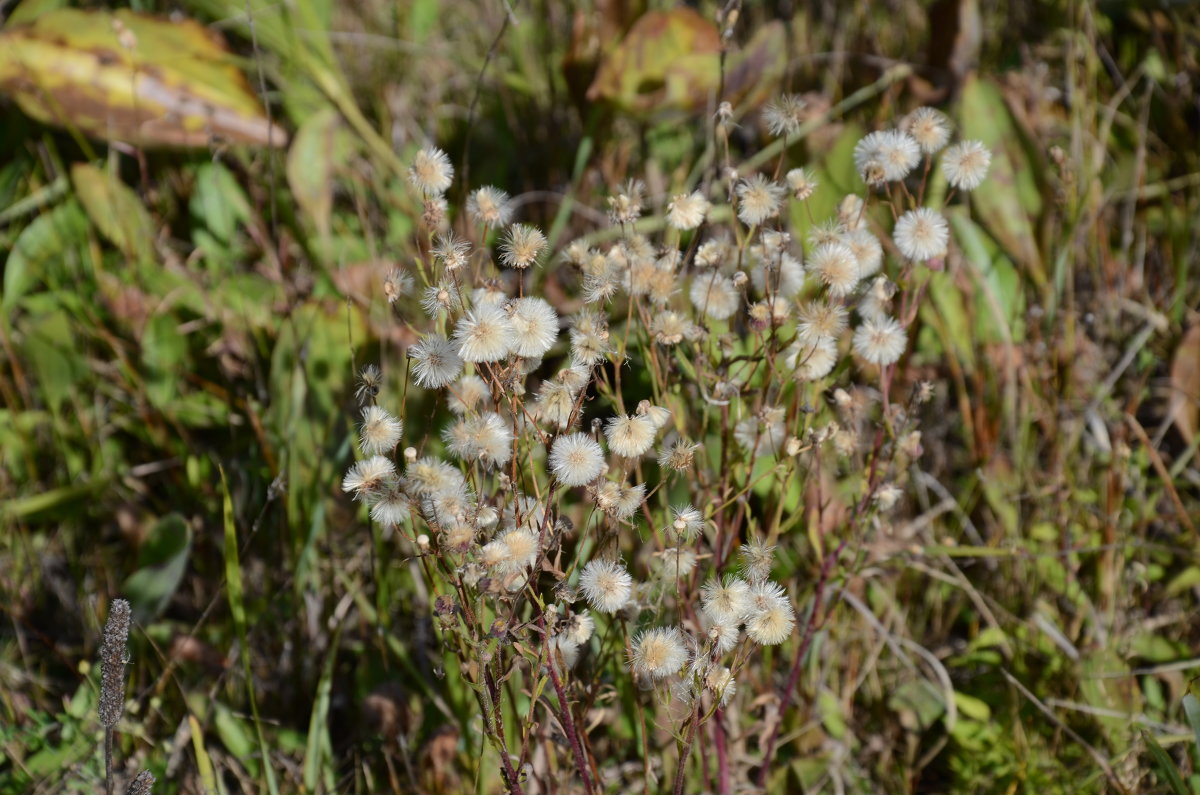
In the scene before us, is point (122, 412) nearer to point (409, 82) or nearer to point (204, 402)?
point (204, 402)

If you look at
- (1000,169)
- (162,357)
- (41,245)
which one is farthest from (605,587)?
(41,245)

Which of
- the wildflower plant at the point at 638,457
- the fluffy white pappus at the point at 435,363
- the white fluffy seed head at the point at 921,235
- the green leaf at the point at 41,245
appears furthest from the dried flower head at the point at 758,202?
the green leaf at the point at 41,245

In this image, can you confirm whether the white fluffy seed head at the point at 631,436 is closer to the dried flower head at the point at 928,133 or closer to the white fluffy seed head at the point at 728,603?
the white fluffy seed head at the point at 728,603

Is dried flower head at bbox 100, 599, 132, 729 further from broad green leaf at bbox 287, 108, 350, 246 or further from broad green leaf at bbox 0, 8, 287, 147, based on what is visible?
broad green leaf at bbox 0, 8, 287, 147

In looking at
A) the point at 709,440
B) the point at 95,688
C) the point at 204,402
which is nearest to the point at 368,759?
the point at 95,688

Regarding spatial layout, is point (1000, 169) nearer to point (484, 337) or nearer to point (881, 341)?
point (881, 341)
